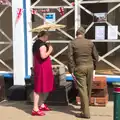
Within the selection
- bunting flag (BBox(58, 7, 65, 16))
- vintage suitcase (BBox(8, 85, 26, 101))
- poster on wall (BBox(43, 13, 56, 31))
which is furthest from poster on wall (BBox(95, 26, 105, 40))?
vintage suitcase (BBox(8, 85, 26, 101))

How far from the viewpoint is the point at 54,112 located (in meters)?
8.45

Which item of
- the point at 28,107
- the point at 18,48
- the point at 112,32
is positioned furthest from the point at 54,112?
the point at 112,32

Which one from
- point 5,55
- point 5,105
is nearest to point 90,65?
point 5,105

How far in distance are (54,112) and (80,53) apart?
1552 mm

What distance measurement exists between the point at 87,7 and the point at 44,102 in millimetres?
2498

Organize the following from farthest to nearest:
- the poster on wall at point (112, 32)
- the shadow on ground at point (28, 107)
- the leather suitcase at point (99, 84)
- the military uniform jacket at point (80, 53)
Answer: the poster on wall at point (112, 32) → the leather suitcase at point (99, 84) → the shadow on ground at point (28, 107) → the military uniform jacket at point (80, 53)

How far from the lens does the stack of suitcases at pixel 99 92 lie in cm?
876

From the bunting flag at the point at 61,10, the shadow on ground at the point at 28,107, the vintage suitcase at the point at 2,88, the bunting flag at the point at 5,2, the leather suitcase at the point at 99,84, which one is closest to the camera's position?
the shadow on ground at the point at 28,107

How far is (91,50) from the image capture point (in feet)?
25.4

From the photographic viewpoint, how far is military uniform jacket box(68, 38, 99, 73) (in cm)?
766

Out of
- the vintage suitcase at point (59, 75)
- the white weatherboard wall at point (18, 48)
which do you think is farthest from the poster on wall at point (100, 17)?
the white weatherboard wall at point (18, 48)

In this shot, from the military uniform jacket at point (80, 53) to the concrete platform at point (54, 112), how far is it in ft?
3.59

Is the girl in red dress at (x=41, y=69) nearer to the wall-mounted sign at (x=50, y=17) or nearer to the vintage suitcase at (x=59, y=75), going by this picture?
the vintage suitcase at (x=59, y=75)

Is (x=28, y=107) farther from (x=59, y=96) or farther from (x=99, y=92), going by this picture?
(x=99, y=92)
